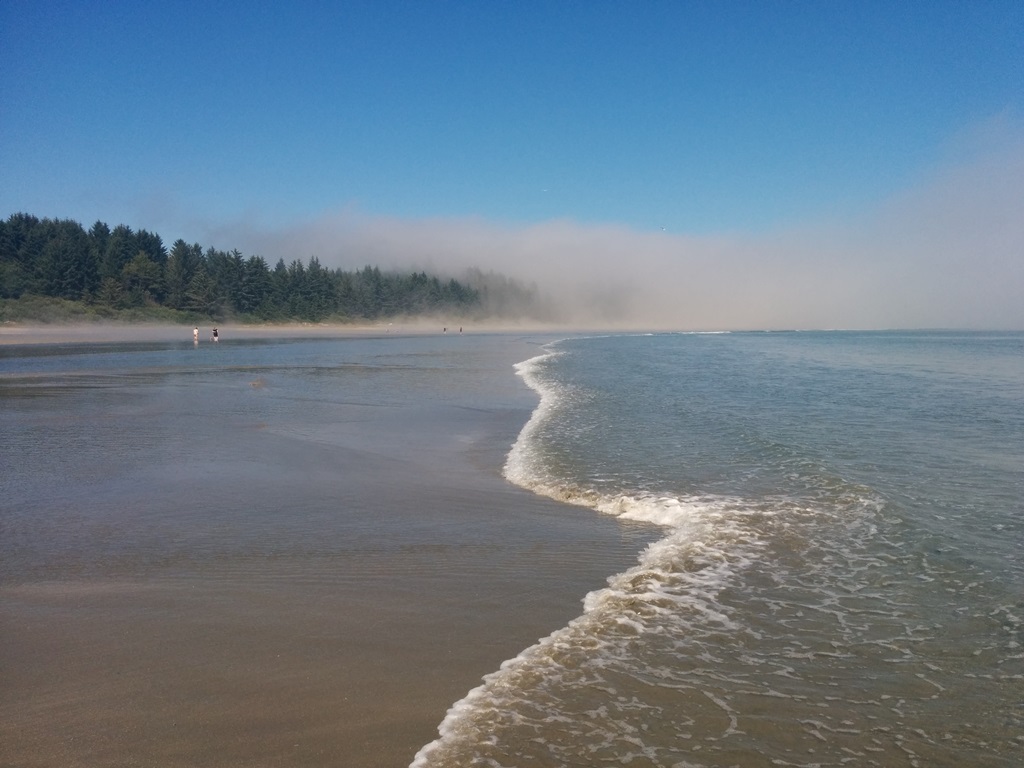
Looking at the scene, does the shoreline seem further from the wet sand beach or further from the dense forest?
the wet sand beach

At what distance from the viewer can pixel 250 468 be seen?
10.4m

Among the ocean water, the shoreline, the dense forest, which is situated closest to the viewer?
the ocean water

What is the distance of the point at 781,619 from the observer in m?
5.26

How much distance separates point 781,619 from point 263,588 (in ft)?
13.8

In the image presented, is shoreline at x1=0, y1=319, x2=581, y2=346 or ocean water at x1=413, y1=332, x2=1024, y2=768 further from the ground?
shoreline at x1=0, y1=319, x2=581, y2=346

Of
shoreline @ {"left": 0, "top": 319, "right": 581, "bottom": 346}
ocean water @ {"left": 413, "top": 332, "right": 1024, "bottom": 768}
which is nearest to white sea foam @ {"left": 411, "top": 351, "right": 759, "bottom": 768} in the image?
ocean water @ {"left": 413, "top": 332, "right": 1024, "bottom": 768}

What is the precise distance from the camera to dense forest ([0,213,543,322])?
8638 cm

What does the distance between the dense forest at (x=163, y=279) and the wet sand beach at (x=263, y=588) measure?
289 ft

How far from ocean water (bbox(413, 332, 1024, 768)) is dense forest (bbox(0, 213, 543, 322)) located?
9377 centimetres

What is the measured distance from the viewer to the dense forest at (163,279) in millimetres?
86375

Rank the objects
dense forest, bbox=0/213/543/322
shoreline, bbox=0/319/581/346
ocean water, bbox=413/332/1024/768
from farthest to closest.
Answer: dense forest, bbox=0/213/543/322 → shoreline, bbox=0/319/581/346 → ocean water, bbox=413/332/1024/768

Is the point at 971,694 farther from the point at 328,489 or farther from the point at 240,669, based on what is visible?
the point at 328,489

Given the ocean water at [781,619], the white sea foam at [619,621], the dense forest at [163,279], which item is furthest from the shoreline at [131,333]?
the white sea foam at [619,621]

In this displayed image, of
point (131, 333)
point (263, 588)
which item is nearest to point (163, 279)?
point (131, 333)
